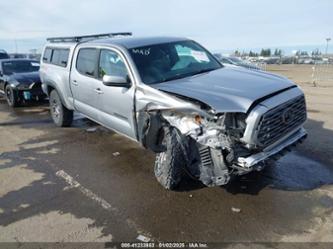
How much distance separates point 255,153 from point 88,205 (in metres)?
2.15

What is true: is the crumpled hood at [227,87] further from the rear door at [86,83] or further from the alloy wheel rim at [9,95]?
the alloy wheel rim at [9,95]

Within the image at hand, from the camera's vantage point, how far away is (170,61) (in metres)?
5.20

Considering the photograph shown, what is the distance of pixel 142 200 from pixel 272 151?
174cm

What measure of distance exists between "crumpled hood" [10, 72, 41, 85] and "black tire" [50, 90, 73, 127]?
10.6ft

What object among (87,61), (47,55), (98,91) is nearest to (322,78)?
(47,55)

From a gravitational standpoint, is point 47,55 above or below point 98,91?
above

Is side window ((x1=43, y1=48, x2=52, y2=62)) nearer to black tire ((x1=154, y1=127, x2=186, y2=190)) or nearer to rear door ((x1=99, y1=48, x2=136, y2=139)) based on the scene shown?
rear door ((x1=99, y1=48, x2=136, y2=139))

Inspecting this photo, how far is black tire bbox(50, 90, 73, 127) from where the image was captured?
7629mm

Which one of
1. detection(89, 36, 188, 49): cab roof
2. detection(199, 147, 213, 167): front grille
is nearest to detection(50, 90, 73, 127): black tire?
detection(89, 36, 188, 49): cab roof

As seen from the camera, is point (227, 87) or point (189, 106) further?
point (227, 87)

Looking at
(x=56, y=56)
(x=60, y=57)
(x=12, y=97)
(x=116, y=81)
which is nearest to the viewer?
(x=116, y=81)

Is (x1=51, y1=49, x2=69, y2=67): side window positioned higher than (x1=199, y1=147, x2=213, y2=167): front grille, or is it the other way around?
(x1=51, y1=49, x2=69, y2=67): side window

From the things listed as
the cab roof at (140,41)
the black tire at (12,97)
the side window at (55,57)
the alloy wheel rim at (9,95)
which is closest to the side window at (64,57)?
the side window at (55,57)

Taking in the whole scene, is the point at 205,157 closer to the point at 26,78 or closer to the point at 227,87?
the point at 227,87
